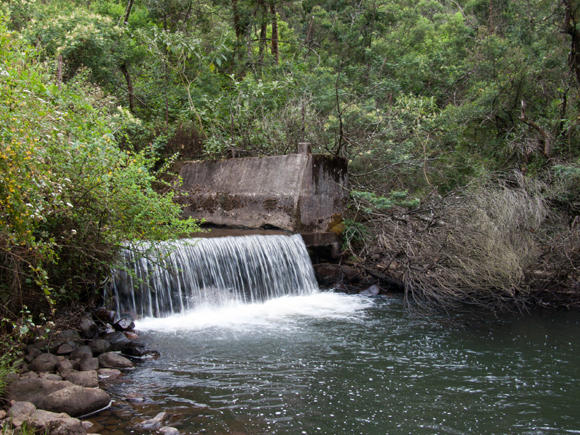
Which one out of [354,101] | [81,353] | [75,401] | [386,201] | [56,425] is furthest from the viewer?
[354,101]

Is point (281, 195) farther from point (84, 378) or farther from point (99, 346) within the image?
point (84, 378)

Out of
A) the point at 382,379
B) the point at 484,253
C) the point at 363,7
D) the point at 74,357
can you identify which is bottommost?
the point at 382,379

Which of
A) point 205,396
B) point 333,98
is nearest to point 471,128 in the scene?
point 333,98

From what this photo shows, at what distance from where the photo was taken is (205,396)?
4.66m

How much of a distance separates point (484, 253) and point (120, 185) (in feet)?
18.3

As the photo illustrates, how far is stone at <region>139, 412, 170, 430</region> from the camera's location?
4.02 m

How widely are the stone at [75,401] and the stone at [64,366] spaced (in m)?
0.69

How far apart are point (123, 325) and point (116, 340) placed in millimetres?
693

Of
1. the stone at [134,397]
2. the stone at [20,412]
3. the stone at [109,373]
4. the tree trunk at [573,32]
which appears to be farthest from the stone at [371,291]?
the tree trunk at [573,32]

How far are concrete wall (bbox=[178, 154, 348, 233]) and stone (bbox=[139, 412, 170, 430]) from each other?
6140 millimetres

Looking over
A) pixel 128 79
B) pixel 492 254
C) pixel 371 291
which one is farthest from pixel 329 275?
pixel 128 79

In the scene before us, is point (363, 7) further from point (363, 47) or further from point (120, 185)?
point (120, 185)

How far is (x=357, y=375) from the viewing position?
5258mm

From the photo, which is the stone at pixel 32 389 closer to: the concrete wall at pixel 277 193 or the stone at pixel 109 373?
the stone at pixel 109 373
